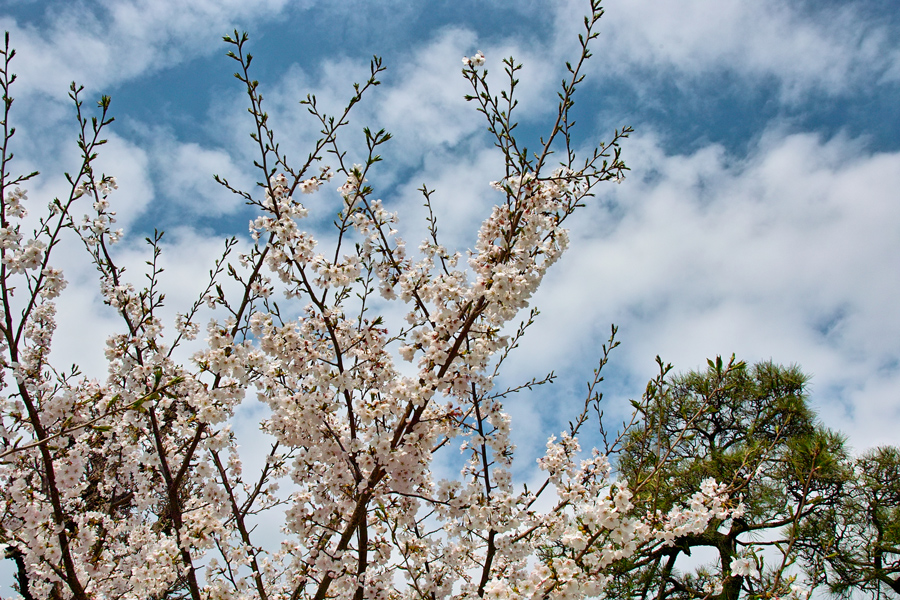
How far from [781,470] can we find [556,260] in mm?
6732

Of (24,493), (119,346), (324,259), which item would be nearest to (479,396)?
(324,259)

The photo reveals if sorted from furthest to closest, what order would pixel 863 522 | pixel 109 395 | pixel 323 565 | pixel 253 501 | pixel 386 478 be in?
pixel 863 522 → pixel 253 501 → pixel 109 395 → pixel 386 478 → pixel 323 565

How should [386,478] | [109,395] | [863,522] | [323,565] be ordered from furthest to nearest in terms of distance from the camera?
[863,522] < [109,395] < [386,478] < [323,565]

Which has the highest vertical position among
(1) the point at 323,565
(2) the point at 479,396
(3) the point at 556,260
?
(3) the point at 556,260

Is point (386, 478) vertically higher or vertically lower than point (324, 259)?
lower

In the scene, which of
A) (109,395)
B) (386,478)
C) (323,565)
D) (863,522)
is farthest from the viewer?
(863,522)

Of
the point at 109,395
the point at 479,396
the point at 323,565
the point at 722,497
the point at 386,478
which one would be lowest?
the point at 323,565

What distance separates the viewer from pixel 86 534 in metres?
2.58

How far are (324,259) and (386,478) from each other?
1.14 metres

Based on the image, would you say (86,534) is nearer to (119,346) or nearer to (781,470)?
(119,346)

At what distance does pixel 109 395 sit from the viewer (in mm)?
2852

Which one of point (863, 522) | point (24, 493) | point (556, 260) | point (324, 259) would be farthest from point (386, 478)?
point (863, 522)

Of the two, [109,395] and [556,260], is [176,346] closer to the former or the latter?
[109,395]

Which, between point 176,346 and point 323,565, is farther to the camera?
point 176,346
